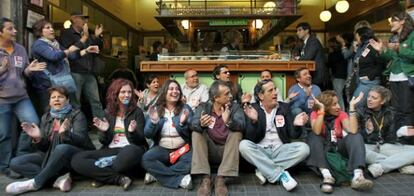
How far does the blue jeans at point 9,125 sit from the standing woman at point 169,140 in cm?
147

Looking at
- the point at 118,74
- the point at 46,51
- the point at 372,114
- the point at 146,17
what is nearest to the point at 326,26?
the point at 146,17

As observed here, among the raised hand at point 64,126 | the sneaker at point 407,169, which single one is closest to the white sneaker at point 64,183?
the raised hand at point 64,126

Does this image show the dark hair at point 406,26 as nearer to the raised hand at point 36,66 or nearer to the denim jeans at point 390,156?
the denim jeans at point 390,156

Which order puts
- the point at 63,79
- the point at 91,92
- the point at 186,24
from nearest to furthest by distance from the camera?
the point at 63,79
the point at 91,92
the point at 186,24

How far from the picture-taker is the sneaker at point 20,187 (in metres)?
3.71

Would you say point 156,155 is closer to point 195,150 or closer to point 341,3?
point 195,150

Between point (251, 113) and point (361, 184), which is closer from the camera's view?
point (361, 184)

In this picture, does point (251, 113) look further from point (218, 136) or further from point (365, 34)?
point (365, 34)

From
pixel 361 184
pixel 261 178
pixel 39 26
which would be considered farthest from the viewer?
pixel 39 26

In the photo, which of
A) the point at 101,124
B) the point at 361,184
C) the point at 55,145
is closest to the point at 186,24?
the point at 101,124

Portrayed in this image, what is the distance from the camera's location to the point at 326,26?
45.1ft

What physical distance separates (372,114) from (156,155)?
2.35 metres

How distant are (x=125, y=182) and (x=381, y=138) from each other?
2.78 m

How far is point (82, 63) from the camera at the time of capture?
573 cm
